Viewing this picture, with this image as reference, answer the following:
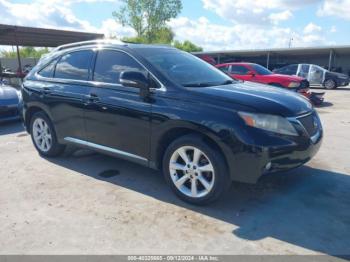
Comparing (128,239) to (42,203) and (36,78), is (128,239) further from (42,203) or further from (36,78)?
(36,78)

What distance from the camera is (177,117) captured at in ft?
11.6

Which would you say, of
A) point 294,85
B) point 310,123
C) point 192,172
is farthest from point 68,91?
point 294,85

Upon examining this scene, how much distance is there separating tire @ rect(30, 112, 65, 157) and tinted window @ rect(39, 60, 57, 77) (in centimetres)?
64

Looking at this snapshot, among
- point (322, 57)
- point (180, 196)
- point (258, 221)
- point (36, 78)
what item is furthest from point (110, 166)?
point (322, 57)

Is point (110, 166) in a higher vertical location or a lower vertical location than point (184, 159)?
lower

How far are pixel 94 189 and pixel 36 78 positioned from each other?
7.75 ft

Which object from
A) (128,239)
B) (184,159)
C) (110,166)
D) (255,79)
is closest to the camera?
(128,239)

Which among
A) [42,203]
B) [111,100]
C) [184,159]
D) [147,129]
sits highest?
[111,100]

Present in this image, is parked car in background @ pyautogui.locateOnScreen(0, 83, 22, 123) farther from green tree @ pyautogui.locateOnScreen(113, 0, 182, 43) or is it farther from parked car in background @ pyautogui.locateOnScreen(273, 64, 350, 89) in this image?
green tree @ pyautogui.locateOnScreen(113, 0, 182, 43)

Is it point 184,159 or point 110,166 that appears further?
point 110,166

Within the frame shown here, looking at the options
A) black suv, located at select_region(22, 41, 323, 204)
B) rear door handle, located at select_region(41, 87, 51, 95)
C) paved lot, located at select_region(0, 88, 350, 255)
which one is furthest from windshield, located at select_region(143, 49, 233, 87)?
rear door handle, located at select_region(41, 87, 51, 95)

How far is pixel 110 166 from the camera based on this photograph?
195 inches

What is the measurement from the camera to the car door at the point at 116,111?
389 cm

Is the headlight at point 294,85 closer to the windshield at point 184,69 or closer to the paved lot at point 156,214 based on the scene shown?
the paved lot at point 156,214
